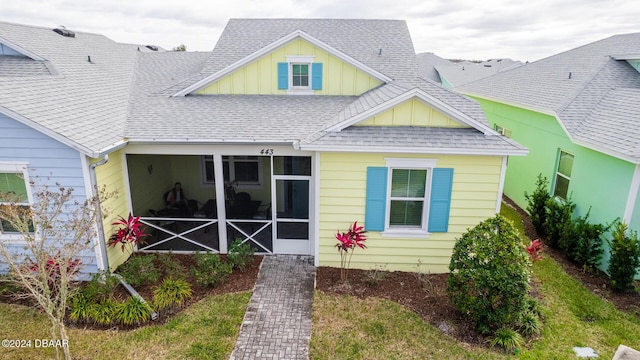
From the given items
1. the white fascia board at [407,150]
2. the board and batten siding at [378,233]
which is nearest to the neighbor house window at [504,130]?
the board and batten siding at [378,233]

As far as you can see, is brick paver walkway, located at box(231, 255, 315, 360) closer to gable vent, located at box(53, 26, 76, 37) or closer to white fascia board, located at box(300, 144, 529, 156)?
white fascia board, located at box(300, 144, 529, 156)

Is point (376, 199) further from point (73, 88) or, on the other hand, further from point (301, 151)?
point (73, 88)

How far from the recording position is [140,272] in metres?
8.66

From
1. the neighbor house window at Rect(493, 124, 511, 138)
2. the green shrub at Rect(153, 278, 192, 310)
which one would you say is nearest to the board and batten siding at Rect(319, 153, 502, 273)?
the green shrub at Rect(153, 278, 192, 310)

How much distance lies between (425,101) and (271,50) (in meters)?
5.05

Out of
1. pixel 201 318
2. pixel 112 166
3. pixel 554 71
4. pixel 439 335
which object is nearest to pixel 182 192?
pixel 112 166

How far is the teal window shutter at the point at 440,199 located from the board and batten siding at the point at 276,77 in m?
4.28

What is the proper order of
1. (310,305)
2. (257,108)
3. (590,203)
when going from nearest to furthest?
(310,305), (590,203), (257,108)

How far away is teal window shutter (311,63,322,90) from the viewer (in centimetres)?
1157

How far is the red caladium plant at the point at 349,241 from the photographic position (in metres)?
8.43

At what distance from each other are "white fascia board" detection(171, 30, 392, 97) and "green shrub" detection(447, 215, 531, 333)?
6210 mm

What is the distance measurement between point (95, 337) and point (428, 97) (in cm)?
814

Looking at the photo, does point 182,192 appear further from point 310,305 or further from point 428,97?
point 428,97

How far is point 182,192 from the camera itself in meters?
13.0
